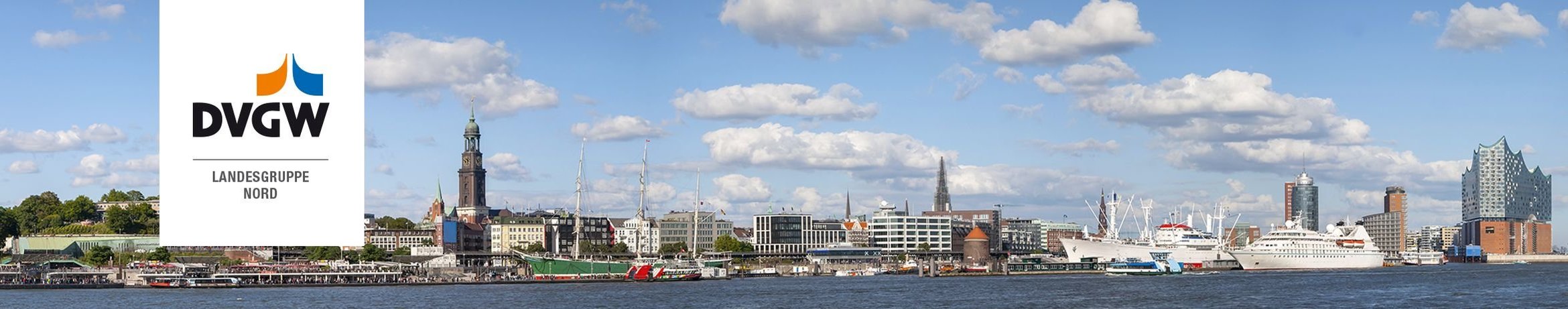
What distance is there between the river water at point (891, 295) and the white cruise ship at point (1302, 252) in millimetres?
46401

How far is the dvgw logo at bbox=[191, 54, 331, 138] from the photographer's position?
48.2 ft

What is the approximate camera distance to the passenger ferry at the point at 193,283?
10661cm

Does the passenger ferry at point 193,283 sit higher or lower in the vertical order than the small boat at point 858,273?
higher

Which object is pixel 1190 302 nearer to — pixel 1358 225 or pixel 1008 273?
pixel 1008 273

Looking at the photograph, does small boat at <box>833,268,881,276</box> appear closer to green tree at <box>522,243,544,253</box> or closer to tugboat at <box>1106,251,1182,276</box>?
tugboat at <box>1106,251,1182,276</box>

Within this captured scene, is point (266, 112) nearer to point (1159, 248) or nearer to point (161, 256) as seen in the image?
point (161, 256)

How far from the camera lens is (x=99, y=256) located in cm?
13700

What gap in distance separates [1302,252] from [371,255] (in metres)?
95.0

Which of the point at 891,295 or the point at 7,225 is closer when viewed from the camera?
the point at 891,295

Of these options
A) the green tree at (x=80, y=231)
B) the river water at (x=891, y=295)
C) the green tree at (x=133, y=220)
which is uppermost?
the green tree at (x=133, y=220)

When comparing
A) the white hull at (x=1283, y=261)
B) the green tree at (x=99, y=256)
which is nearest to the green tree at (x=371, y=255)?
the green tree at (x=99, y=256)

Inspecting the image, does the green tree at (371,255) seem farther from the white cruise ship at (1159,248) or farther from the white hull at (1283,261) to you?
the white hull at (1283,261)

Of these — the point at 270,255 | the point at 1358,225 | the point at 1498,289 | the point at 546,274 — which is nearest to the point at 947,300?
the point at 1498,289

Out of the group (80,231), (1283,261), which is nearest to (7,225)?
(80,231)
